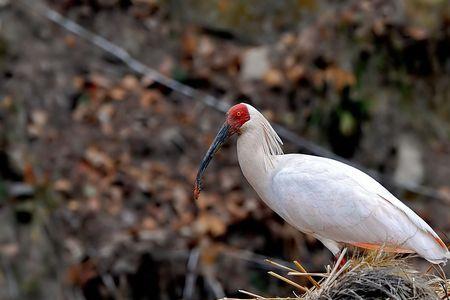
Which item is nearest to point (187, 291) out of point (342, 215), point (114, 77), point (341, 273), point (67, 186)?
point (67, 186)

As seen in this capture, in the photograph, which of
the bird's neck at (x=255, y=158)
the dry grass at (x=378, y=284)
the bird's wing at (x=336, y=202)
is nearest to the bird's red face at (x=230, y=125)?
the bird's neck at (x=255, y=158)

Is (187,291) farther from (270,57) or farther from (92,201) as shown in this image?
(270,57)

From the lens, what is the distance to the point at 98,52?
10.1 metres

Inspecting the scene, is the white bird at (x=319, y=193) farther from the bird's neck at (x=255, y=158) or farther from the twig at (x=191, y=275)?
→ the twig at (x=191, y=275)

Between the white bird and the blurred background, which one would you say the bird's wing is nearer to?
the white bird

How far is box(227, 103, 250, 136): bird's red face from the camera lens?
19.6 feet

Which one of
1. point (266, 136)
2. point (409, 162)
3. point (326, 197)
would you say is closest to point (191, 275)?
point (409, 162)

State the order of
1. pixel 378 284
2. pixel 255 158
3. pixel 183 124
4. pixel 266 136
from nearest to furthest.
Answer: pixel 378 284 → pixel 255 158 → pixel 266 136 → pixel 183 124

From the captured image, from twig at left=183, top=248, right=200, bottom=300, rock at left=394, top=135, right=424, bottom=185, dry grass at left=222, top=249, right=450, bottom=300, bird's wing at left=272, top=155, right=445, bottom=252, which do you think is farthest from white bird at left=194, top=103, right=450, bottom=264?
rock at left=394, top=135, right=424, bottom=185

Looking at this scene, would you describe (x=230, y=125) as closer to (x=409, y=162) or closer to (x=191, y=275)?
(x=191, y=275)

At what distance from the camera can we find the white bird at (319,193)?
5.88 metres

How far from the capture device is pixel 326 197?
604 centimetres

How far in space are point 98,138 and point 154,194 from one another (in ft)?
2.60

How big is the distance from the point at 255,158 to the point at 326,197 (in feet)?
1.63
